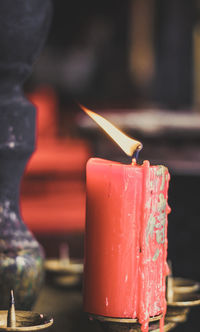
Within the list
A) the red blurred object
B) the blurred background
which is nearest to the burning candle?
the blurred background

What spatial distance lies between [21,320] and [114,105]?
5.69 metres

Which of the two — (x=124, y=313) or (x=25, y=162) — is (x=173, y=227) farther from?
(x=124, y=313)

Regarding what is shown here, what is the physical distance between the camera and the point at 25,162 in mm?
674

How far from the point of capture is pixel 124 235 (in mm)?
495

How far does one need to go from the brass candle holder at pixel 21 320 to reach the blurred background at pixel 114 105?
1.82ft

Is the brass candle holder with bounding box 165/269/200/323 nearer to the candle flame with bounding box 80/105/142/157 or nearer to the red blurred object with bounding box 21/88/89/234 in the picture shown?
the candle flame with bounding box 80/105/142/157

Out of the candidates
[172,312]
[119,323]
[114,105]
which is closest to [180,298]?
[172,312]

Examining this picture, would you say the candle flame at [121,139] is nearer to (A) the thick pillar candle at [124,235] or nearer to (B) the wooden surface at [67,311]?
(A) the thick pillar candle at [124,235]

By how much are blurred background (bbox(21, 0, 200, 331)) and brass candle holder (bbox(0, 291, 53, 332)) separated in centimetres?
55

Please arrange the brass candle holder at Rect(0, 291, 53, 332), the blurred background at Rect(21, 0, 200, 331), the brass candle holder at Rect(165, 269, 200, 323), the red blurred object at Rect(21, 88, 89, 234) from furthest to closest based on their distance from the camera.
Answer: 1. the red blurred object at Rect(21, 88, 89, 234)
2. the blurred background at Rect(21, 0, 200, 331)
3. the brass candle holder at Rect(165, 269, 200, 323)
4. the brass candle holder at Rect(0, 291, 53, 332)

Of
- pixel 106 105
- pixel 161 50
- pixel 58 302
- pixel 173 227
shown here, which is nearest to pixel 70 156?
pixel 161 50

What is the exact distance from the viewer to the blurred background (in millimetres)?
1305

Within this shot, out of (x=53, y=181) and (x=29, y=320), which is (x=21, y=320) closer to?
(x=29, y=320)

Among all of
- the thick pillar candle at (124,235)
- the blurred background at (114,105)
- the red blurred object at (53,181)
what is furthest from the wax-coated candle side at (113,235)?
the red blurred object at (53,181)
